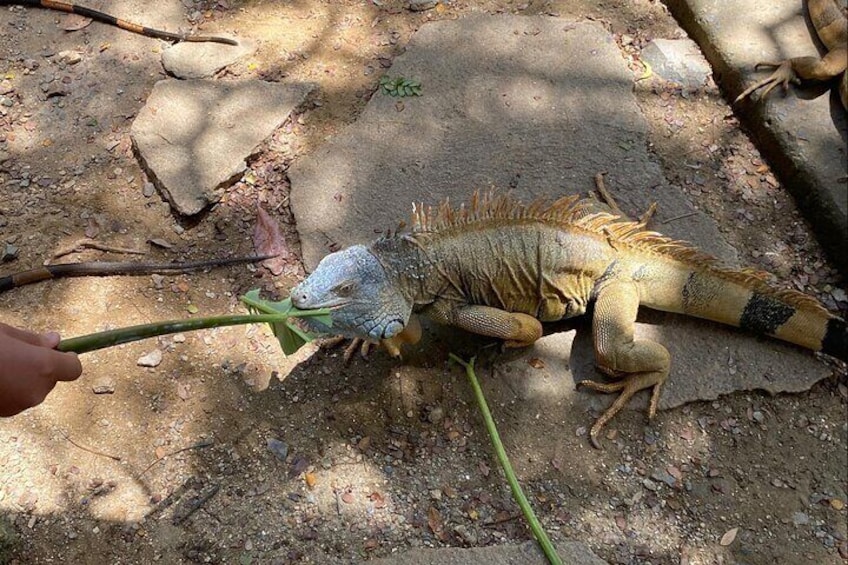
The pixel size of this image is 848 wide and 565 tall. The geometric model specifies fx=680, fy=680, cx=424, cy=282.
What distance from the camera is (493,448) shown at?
8.68ft

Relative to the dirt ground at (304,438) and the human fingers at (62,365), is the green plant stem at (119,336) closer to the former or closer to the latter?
the human fingers at (62,365)

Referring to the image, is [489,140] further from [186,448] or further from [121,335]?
[121,335]

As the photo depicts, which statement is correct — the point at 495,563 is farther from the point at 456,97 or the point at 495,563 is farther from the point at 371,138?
the point at 456,97

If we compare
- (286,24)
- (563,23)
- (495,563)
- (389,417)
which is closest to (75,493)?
(389,417)

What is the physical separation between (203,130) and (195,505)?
1.93 meters

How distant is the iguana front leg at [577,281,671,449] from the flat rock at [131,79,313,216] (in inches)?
74.6

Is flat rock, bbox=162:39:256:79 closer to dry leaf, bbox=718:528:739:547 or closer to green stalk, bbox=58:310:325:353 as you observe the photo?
green stalk, bbox=58:310:325:353

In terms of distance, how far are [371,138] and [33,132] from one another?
178 cm

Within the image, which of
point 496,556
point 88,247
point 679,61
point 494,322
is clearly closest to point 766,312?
point 494,322

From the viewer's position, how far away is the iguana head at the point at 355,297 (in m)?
2.46

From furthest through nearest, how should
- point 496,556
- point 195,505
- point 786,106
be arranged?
point 786,106 → point 195,505 → point 496,556

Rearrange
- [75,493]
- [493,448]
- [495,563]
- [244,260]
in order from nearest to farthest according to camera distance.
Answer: [495,563]
[75,493]
[493,448]
[244,260]

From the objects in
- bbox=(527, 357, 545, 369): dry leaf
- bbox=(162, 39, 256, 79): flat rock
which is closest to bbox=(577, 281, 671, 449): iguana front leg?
bbox=(527, 357, 545, 369): dry leaf

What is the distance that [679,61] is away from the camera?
397 centimetres
